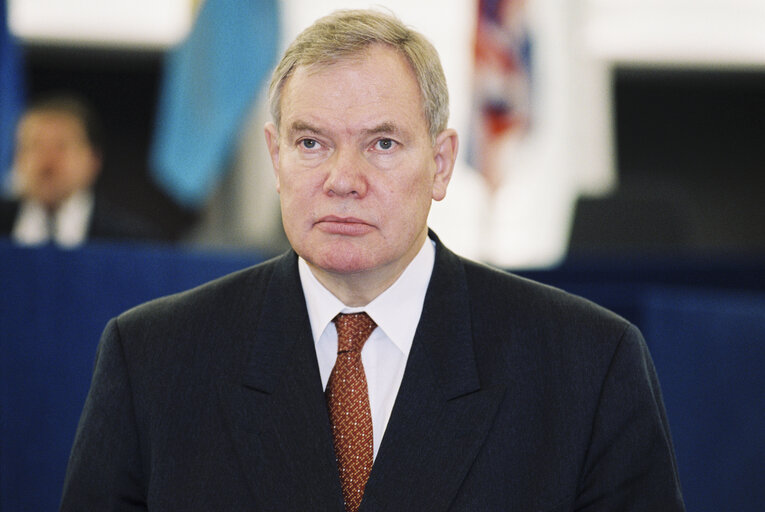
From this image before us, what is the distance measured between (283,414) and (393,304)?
10.4 inches

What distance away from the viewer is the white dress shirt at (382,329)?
1.67m

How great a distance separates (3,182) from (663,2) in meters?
5.36

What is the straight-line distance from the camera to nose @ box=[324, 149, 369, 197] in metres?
1.59

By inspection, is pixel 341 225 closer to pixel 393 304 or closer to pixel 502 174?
pixel 393 304

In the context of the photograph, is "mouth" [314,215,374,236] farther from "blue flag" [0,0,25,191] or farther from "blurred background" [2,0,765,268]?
"blue flag" [0,0,25,191]

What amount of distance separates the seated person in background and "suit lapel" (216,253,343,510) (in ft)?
9.50

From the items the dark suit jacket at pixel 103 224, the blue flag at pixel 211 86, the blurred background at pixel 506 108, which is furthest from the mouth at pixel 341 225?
the blue flag at pixel 211 86

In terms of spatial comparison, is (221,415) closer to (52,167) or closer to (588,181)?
(52,167)

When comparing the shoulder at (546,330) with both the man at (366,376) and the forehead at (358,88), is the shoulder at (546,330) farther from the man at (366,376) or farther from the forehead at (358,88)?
the forehead at (358,88)

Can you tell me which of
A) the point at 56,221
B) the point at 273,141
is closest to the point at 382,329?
the point at 273,141

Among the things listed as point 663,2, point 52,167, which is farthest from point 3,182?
point 663,2

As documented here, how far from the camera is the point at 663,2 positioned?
8.12 metres

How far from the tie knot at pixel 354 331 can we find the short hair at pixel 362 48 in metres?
0.33

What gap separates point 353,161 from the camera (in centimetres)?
161
